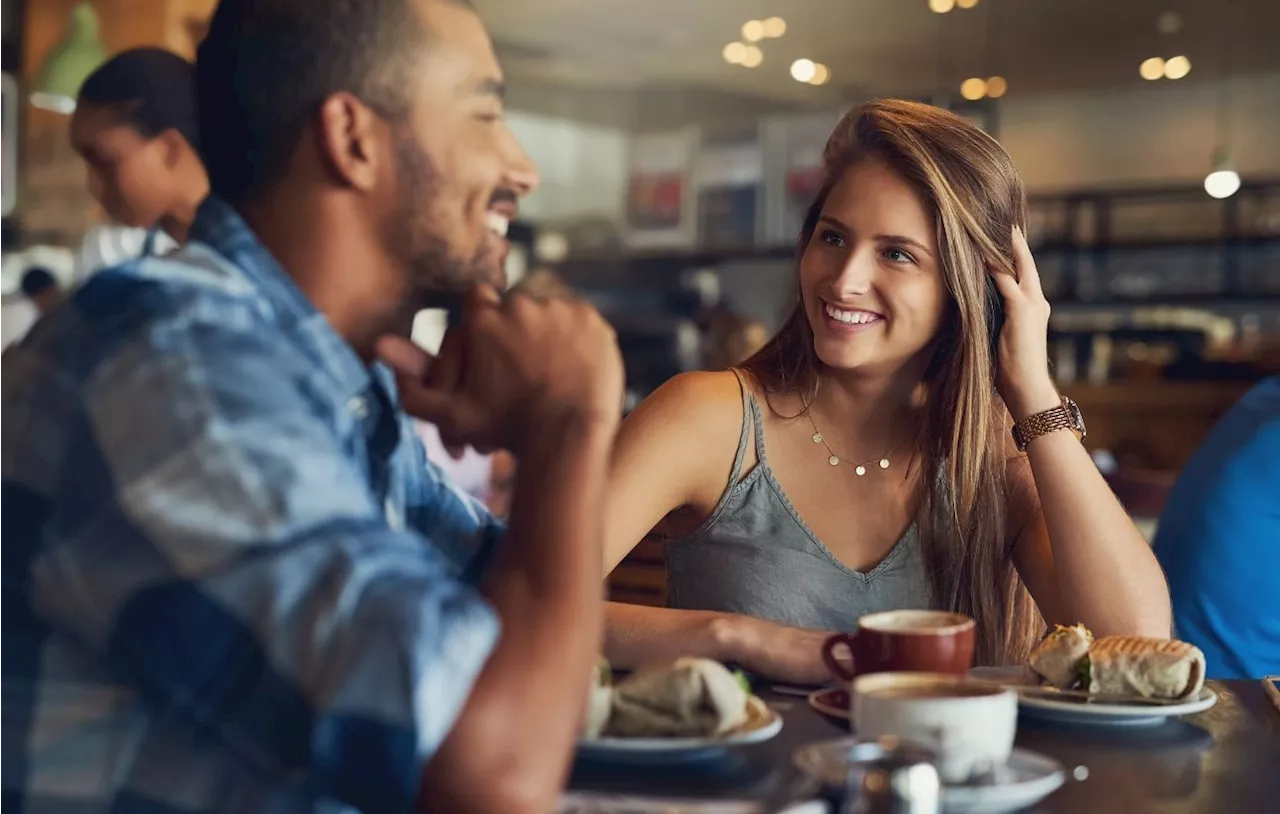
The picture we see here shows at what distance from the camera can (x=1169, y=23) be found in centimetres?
770

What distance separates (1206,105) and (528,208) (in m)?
4.31

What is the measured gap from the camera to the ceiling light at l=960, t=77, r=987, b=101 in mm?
8500

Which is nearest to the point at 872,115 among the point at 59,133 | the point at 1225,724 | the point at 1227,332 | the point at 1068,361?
the point at 1225,724

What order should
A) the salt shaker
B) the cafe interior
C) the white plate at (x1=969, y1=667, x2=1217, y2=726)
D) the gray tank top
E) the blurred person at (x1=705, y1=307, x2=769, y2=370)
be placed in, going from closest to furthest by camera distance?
the salt shaker, the white plate at (x1=969, y1=667, x2=1217, y2=726), the gray tank top, the blurred person at (x1=705, y1=307, x2=769, y2=370), the cafe interior

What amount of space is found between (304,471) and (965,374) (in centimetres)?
131

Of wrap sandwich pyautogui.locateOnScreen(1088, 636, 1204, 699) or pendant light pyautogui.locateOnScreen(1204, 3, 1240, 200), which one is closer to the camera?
wrap sandwich pyautogui.locateOnScreen(1088, 636, 1204, 699)

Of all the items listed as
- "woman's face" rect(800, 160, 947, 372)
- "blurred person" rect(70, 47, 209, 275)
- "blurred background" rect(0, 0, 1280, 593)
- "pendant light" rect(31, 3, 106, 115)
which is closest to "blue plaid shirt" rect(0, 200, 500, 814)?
"woman's face" rect(800, 160, 947, 372)

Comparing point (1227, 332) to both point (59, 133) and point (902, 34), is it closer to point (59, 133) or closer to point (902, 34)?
point (902, 34)

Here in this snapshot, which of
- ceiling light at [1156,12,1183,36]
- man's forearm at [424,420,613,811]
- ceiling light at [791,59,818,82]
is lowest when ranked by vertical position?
man's forearm at [424,420,613,811]

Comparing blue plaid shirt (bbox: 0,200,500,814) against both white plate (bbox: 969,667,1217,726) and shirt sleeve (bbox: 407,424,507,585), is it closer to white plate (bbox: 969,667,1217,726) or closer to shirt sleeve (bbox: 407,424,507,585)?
shirt sleeve (bbox: 407,424,507,585)

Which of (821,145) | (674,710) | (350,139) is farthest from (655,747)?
(821,145)

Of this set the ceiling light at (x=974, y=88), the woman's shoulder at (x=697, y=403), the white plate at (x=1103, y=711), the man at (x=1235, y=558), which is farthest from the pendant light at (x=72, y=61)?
the ceiling light at (x=974, y=88)

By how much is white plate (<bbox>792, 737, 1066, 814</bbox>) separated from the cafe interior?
4624 mm

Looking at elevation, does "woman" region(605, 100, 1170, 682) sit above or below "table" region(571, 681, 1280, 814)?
above
